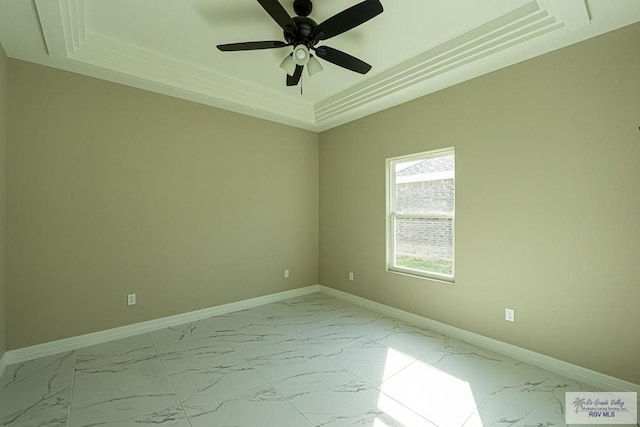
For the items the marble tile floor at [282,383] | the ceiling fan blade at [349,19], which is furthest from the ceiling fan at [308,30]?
the marble tile floor at [282,383]

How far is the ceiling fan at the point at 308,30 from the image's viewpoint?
182 cm

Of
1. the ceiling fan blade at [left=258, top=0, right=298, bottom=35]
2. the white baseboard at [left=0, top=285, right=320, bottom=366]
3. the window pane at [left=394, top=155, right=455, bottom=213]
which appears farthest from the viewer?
the window pane at [left=394, top=155, right=455, bottom=213]

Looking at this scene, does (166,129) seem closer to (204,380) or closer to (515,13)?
(204,380)

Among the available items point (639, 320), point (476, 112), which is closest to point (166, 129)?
point (476, 112)

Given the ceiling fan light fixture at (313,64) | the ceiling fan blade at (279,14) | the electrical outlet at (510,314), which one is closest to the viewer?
the ceiling fan blade at (279,14)

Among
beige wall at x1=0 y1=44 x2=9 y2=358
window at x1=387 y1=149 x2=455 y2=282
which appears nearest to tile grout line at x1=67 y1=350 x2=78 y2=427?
beige wall at x1=0 y1=44 x2=9 y2=358

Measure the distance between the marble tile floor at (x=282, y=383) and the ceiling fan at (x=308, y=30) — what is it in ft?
8.28

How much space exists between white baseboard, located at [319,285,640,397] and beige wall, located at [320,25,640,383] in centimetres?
5

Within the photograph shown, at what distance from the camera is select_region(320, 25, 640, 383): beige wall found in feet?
6.87

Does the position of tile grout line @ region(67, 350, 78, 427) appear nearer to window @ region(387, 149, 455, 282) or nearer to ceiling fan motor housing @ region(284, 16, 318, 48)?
ceiling fan motor housing @ region(284, 16, 318, 48)

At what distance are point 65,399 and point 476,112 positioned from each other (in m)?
4.17

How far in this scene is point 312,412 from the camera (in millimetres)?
1906

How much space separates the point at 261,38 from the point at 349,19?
110 cm

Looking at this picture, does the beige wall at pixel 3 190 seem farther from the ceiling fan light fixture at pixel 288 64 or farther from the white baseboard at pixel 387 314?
the ceiling fan light fixture at pixel 288 64
